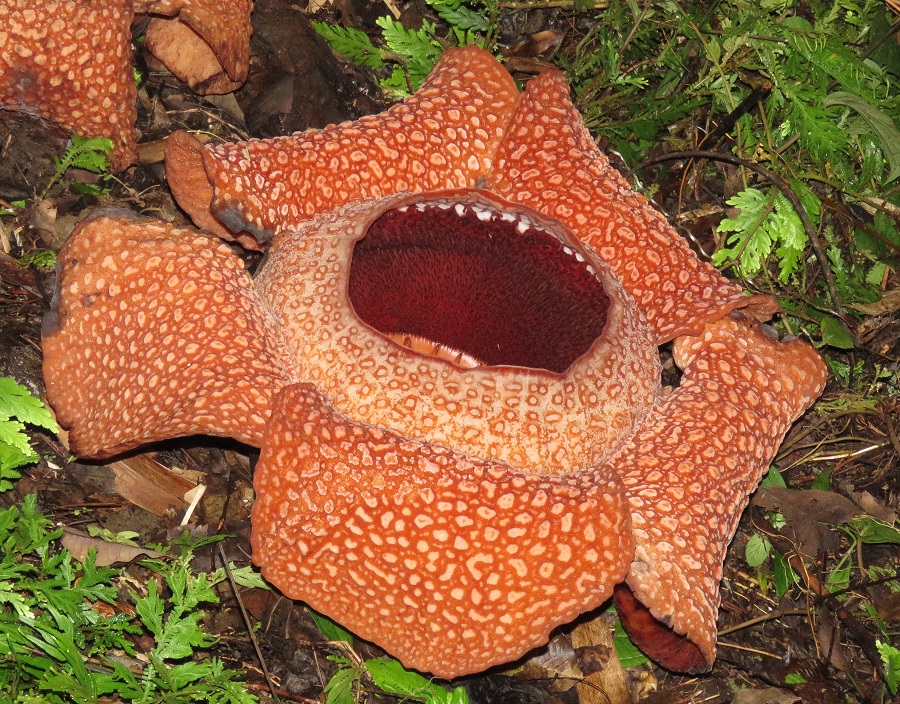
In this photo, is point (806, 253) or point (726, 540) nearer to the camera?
point (726, 540)

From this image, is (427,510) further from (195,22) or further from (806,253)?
(806,253)

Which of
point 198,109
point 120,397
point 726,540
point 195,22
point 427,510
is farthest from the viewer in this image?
point 198,109

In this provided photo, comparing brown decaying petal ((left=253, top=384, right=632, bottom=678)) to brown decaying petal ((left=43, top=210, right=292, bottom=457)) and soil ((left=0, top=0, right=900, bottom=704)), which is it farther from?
soil ((left=0, top=0, right=900, bottom=704))

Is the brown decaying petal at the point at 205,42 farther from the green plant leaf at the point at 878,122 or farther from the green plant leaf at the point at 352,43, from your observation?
the green plant leaf at the point at 878,122

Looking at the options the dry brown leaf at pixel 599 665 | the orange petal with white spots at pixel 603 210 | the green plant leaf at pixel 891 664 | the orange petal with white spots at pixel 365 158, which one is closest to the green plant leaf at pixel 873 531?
the green plant leaf at pixel 891 664

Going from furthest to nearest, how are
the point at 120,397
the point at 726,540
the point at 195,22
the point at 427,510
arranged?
the point at 195,22 → the point at 726,540 → the point at 120,397 → the point at 427,510

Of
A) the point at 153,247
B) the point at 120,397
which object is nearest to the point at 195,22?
the point at 153,247

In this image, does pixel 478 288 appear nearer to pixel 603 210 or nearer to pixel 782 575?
pixel 603 210
